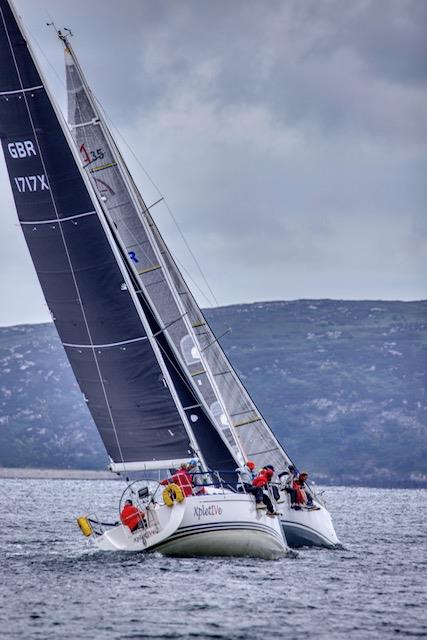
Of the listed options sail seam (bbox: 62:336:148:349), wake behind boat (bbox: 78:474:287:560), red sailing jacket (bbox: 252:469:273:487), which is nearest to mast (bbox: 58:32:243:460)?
sail seam (bbox: 62:336:148:349)

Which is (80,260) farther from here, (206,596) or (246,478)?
A: (206,596)

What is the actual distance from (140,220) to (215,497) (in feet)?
43.7

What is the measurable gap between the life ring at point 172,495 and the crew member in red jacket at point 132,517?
1.11m

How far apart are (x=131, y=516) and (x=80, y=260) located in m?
8.73

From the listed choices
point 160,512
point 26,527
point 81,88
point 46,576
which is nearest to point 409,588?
point 160,512

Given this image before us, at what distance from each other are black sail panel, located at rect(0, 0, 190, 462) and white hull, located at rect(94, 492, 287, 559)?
4.03 metres

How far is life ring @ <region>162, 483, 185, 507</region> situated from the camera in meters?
34.9

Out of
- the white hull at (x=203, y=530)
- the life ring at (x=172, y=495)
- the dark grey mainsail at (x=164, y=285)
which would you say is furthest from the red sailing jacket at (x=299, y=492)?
the life ring at (x=172, y=495)

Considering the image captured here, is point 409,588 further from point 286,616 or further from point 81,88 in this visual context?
point 81,88

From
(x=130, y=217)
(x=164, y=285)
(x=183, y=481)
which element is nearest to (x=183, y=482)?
(x=183, y=481)

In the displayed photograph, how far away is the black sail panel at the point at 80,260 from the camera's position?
131ft

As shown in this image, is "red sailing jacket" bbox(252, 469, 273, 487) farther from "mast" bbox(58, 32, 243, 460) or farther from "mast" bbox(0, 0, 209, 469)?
"mast" bbox(58, 32, 243, 460)

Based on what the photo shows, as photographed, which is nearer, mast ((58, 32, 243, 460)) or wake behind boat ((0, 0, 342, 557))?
wake behind boat ((0, 0, 342, 557))

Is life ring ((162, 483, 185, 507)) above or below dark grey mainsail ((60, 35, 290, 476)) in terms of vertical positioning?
below
